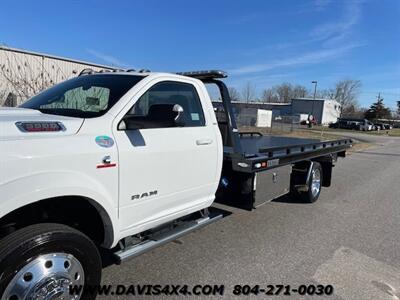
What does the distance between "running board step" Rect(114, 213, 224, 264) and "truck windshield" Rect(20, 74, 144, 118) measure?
127cm

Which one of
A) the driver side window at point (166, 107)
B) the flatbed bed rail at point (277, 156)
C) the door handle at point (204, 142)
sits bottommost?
the flatbed bed rail at point (277, 156)

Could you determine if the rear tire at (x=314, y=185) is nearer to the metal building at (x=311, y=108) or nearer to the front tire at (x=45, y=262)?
the front tire at (x=45, y=262)

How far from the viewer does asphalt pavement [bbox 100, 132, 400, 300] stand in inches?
153

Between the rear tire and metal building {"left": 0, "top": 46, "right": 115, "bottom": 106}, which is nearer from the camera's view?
the rear tire

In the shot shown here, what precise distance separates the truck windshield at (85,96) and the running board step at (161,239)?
1.27 m

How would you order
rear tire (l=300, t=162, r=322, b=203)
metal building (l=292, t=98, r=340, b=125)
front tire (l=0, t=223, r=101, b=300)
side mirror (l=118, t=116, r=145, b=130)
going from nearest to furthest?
1. front tire (l=0, t=223, r=101, b=300)
2. side mirror (l=118, t=116, r=145, b=130)
3. rear tire (l=300, t=162, r=322, b=203)
4. metal building (l=292, t=98, r=340, b=125)

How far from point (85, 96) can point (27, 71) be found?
15395 millimetres

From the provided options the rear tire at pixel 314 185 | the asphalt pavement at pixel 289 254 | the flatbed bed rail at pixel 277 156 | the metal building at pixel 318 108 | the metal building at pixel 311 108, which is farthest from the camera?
the metal building at pixel 311 108

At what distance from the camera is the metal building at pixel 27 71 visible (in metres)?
16.2

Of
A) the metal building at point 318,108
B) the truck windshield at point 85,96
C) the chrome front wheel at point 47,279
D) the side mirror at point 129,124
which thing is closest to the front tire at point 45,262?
the chrome front wheel at point 47,279

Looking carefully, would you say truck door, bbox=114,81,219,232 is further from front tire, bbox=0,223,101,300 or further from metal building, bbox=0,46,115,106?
metal building, bbox=0,46,115,106

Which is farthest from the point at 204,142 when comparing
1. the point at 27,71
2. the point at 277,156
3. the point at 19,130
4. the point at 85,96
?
the point at 27,71

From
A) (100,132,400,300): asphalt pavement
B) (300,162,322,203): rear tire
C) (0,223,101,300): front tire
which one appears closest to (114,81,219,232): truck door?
(0,223,101,300): front tire

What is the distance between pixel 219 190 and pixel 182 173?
1243 millimetres
